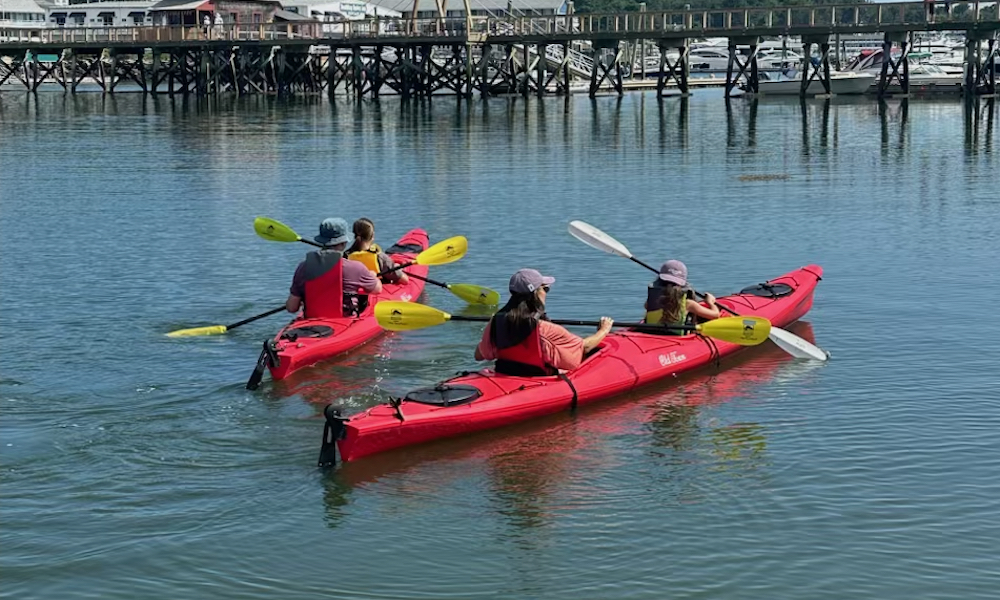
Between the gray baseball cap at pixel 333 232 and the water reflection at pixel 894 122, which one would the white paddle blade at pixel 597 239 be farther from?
the water reflection at pixel 894 122

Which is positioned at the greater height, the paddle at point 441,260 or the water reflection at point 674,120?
the water reflection at point 674,120

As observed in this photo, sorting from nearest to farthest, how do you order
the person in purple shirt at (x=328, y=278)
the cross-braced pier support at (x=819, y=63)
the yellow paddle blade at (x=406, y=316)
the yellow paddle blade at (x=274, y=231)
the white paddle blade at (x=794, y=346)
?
the yellow paddle blade at (x=406, y=316)
the white paddle blade at (x=794, y=346)
the person in purple shirt at (x=328, y=278)
the yellow paddle blade at (x=274, y=231)
the cross-braced pier support at (x=819, y=63)

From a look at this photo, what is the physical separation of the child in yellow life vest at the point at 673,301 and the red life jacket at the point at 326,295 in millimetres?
3056

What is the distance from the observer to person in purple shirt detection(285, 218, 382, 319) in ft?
45.2

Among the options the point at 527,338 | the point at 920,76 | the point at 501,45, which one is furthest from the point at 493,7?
the point at 527,338

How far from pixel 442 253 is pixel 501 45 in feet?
148

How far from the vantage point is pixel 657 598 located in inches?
337

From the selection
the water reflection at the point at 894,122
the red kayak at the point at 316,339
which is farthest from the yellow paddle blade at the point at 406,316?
the water reflection at the point at 894,122

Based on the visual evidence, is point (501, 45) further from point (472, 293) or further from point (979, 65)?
point (472, 293)

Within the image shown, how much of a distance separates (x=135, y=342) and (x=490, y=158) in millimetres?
19432

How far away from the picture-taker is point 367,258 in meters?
15.2

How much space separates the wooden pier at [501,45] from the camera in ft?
167

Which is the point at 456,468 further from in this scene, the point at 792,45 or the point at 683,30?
the point at 792,45

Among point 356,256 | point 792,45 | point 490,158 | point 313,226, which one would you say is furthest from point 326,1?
point 356,256
